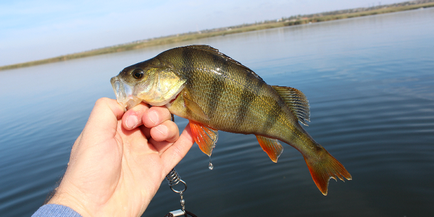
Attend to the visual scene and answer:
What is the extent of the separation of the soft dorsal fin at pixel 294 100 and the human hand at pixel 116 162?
1.21 meters

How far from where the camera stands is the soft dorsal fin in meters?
2.67

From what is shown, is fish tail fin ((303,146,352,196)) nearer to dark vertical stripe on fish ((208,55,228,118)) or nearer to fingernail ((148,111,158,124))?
dark vertical stripe on fish ((208,55,228,118))

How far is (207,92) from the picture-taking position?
97.1 inches

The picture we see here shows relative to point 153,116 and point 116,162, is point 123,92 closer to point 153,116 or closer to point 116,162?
point 153,116

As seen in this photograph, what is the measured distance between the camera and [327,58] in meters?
17.2

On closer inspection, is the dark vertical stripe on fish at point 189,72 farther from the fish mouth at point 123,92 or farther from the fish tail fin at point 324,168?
the fish tail fin at point 324,168

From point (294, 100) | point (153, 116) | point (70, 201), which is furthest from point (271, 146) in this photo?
point (70, 201)

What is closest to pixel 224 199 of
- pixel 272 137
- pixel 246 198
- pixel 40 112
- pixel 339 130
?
pixel 246 198

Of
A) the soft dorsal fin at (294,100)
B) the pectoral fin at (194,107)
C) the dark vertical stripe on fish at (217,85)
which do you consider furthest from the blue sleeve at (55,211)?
the soft dorsal fin at (294,100)

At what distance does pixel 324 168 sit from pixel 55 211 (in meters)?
2.50

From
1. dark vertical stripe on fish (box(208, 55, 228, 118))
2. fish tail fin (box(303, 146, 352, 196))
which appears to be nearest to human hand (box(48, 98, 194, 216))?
dark vertical stripe on fish (box(208, 55, 228, 118))

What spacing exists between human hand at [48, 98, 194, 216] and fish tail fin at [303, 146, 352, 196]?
1.53 metres

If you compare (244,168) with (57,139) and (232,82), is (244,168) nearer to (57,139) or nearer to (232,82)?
(232,82)

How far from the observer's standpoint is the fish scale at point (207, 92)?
2.45 m
